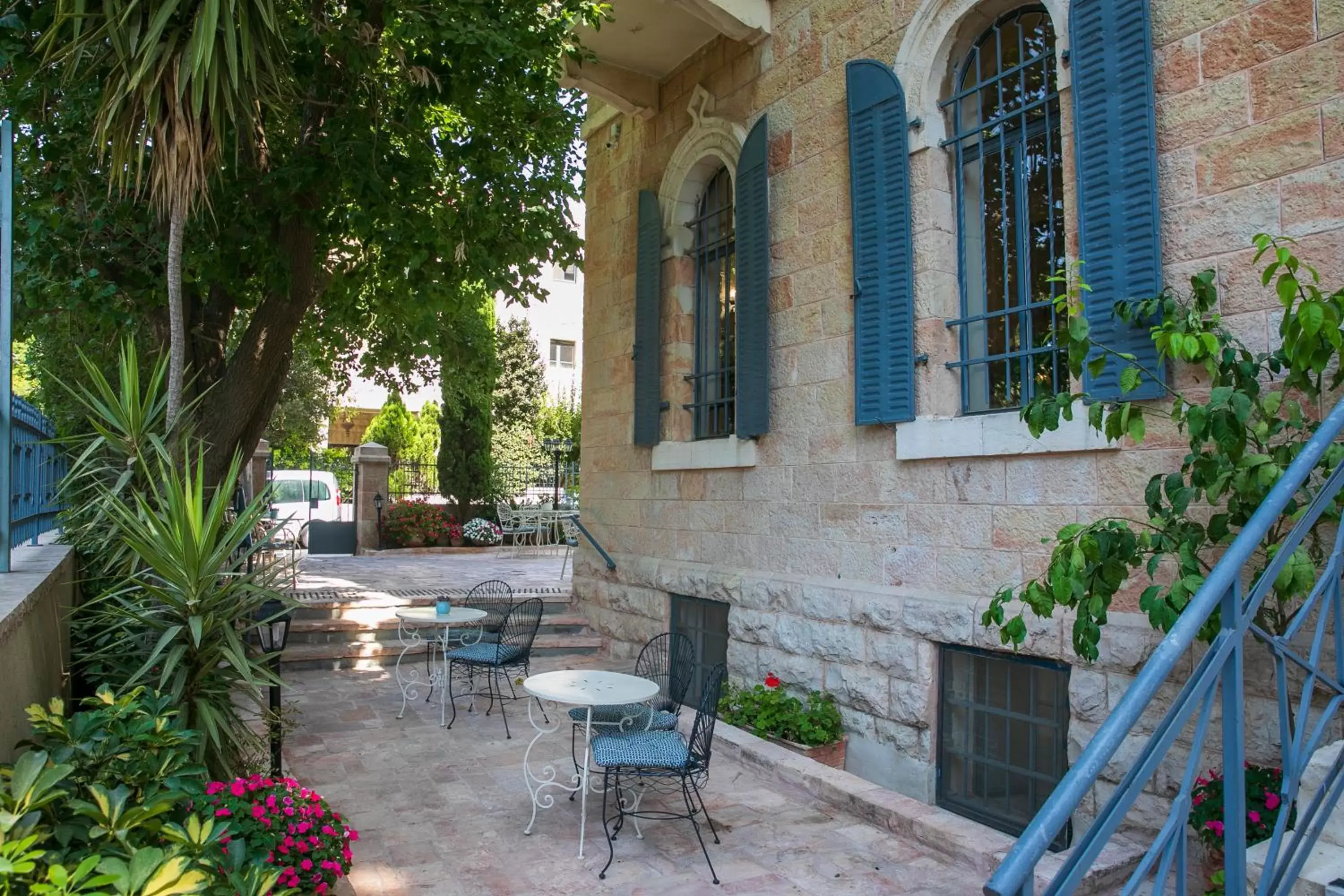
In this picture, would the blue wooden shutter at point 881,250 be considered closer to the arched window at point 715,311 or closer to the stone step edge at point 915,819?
the arched window at point 715,311

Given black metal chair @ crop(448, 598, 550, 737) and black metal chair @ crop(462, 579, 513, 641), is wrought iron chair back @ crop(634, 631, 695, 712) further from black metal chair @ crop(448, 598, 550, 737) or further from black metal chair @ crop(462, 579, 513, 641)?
black metal chair @ crop(462, 579, 513, 641)

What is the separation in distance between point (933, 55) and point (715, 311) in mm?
2900

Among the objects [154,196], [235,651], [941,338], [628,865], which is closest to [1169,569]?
[941,338]

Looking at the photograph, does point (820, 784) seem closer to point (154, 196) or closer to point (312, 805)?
point (312, 805)

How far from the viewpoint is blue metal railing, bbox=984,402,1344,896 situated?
164cm

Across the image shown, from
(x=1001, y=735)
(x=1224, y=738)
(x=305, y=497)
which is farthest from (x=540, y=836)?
(x=305, y=497)

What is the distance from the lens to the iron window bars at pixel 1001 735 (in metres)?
4.93

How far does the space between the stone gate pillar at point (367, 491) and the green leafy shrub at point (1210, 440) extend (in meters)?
14.6

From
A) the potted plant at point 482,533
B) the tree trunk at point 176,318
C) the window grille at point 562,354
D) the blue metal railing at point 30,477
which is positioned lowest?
the potted plant at point 482,533

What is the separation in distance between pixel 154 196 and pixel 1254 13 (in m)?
5.52

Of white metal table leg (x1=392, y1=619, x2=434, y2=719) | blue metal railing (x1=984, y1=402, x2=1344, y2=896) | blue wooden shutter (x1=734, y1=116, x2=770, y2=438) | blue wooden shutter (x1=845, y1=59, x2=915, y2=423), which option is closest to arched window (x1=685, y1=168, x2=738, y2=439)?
blue wooden shutter (x1=734, y1=116, x2=770, y2=438)

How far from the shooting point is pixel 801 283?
6613 millimetres

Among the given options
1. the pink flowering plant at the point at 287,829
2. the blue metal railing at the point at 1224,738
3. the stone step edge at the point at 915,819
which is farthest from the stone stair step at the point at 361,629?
the blue metal railing at the point at 1224,738

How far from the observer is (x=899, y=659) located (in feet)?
18.5
